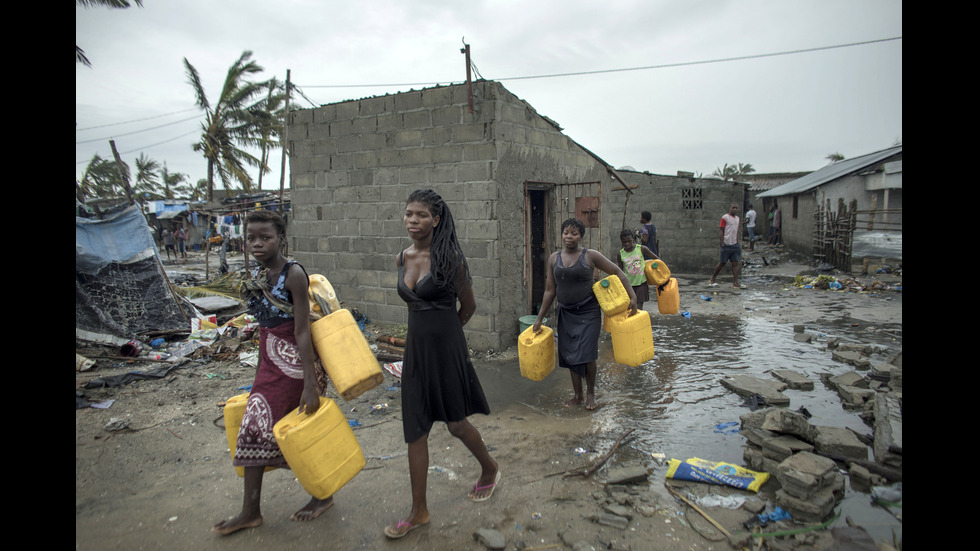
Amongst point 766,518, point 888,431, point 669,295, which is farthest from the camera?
point 669,295

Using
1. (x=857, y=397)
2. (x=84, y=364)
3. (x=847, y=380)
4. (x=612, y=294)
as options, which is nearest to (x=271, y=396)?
(x=612, y=294)

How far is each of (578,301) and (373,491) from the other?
221cm

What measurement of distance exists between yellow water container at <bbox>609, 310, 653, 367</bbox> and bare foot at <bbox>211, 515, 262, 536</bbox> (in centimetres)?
287

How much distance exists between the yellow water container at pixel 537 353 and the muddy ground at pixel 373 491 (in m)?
0.40

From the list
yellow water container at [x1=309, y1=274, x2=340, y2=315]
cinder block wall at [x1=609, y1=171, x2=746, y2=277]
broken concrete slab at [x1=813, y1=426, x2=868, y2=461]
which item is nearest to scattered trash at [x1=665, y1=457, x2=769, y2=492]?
broken concrete slab at [x1=813, y1=426, x2=868, y2=461]

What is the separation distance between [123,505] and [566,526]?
2.55 metres

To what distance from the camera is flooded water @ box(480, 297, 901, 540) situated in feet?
12.2

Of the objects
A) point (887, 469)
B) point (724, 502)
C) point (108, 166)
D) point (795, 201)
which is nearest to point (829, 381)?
point (887, 469)

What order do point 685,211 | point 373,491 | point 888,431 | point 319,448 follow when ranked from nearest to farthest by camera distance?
point 319,448 → point 373,491 → point 888,431 → point 685,211

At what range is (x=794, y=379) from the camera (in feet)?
16.7

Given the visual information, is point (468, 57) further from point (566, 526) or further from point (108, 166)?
point (108, 166)

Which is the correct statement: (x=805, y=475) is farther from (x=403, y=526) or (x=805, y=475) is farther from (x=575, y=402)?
(x=403, y=526)

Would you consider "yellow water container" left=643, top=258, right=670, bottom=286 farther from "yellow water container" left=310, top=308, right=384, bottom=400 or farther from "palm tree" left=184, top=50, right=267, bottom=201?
"palm tree" left=184, top=50, right=267, bottom=201

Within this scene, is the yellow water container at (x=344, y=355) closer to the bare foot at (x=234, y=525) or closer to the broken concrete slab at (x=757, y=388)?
the bare foot at (x=234, y=525)
